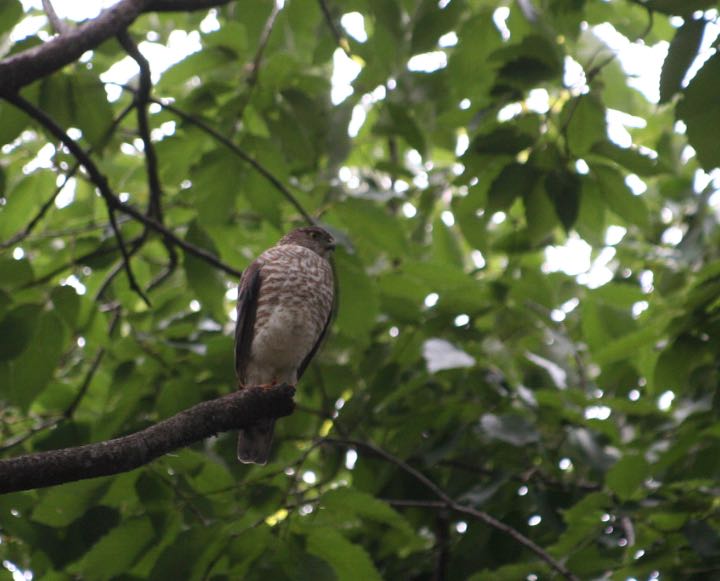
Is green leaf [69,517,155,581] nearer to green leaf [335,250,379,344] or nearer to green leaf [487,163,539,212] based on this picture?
green leaf [335,250,379,344]

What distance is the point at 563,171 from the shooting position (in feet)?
14.3

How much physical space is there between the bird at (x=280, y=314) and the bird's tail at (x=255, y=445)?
0.25m

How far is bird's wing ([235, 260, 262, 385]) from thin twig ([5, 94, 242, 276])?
0.07m

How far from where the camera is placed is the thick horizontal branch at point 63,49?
3.90 meters

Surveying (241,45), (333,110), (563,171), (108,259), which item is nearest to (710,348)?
(563,171)

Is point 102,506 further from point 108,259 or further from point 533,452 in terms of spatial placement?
point 533,452

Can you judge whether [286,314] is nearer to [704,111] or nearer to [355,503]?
[355,503]

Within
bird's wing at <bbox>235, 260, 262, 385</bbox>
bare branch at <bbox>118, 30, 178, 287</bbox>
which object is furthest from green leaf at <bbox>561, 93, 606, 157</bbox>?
bare branch at <bbox>118, 30, 178, 287</bbox>

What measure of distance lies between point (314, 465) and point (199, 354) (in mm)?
1462

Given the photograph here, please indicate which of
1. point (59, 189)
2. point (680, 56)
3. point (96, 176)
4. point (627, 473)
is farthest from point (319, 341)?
point (680, 56)

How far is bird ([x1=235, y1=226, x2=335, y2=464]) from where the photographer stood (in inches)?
185

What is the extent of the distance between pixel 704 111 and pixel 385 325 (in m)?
2.89

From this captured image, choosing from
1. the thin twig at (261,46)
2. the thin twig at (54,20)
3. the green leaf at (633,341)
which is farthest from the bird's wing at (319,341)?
the thin twig at (54,20)

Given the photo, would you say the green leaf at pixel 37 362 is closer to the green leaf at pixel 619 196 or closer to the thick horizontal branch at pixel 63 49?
the thick horizontal branch at pixel 63 49
